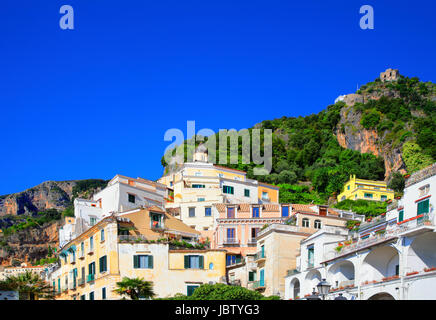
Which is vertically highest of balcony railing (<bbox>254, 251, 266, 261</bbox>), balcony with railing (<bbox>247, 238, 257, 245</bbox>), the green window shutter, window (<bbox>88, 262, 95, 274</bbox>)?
the green window shutter

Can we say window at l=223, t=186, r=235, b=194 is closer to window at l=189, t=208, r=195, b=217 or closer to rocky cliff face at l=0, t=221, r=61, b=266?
window at l=189, t=208, r=195, b=217

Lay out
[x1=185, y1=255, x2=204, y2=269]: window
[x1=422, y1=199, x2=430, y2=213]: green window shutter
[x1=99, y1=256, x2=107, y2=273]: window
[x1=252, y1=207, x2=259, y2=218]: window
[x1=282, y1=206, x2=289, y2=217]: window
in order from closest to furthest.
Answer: [x1=422, y1=199, x2=430, y2=213]: green window shutter
[x1=99, y1=256, x2=107, y2=273]: window
[x1=185, y1=255, x2=204, y2=269]: window
[x1=252, y1=207, x2=259, y2=218]: window
[x1=282, y1=206, x2=289, y2=217]: window

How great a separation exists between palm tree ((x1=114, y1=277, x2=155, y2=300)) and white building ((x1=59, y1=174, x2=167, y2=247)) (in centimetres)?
1712

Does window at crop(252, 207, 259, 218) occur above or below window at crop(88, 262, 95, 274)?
above

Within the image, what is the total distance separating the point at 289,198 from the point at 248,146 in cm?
2447

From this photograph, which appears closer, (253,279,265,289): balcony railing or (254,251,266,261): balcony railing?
(253,279,265,289): balcony railing

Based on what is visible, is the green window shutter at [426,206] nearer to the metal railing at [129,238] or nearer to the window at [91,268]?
the metal railing at [129,238]

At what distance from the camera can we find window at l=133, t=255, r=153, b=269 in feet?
166

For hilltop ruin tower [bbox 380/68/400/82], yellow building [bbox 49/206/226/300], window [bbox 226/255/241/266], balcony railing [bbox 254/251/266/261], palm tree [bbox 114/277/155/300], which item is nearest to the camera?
palm tree [bbox 114/277/155/300]

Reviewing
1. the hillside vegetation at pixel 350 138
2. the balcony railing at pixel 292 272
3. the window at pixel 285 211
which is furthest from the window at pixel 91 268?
the hillside vegetation at pixel 350 138

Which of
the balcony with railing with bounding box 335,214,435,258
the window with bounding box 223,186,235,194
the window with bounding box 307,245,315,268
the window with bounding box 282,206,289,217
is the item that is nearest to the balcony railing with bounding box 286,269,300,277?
the window with bounding box 307,245,315,268
